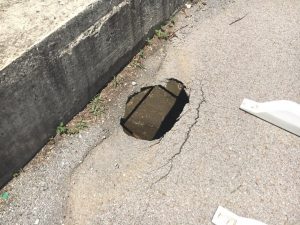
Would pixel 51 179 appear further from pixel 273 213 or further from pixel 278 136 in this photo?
pixel 278 136

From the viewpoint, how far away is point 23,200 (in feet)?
13.2

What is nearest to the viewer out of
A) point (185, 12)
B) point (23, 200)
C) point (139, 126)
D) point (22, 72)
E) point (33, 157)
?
point (22, 72)

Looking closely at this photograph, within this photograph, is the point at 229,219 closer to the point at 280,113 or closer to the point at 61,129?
the point at 280,113

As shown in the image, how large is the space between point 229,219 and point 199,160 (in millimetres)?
752

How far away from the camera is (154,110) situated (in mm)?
4832

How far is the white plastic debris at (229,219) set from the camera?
3.76 metres

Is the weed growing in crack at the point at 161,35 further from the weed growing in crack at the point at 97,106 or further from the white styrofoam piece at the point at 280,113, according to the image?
the white styrofoam piece at the point at 280,113

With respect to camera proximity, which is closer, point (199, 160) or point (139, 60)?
point (199, 160)

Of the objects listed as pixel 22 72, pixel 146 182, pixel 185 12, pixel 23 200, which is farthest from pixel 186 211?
pixel 185 12

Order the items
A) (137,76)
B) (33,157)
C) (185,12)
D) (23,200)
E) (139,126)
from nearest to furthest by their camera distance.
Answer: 1. (23,200)
2. (33,157)
3. (139,126)
4. (137,76)
5. (185,12)

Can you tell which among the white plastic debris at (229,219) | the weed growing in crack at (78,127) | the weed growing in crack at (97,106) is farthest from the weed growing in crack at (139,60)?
the white plastic debris at (229,219)

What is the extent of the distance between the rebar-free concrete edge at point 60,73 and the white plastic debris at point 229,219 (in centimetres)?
208

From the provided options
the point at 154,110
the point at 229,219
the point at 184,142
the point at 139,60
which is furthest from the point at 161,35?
the point at 229,219

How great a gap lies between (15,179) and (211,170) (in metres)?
2.11
